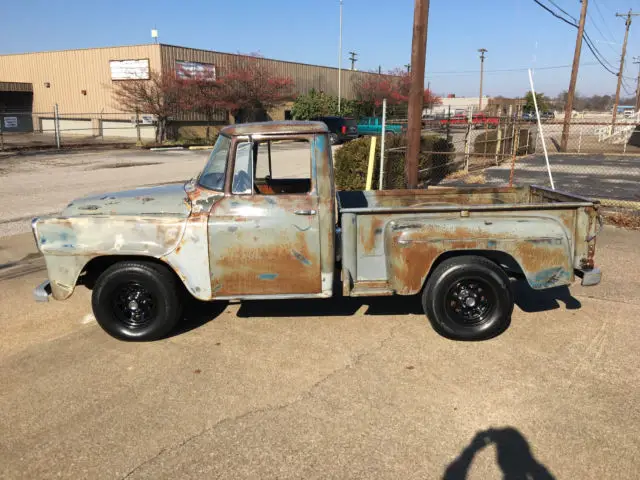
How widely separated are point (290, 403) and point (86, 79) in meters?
37.5

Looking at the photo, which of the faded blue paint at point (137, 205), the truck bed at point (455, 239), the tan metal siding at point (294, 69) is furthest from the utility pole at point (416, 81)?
the tan metal siding at point (294, 69)

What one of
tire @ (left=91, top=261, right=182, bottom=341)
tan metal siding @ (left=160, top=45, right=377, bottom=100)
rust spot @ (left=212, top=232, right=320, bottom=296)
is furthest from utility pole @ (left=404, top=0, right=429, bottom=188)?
tan metal siding @ (left=160, top=45, right=377, bottom=100)

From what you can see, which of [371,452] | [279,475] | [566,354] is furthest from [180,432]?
[566,354]

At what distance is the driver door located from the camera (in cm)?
444

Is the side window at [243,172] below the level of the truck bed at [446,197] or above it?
above

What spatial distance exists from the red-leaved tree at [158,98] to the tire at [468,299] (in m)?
28.3

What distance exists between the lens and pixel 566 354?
438 cm

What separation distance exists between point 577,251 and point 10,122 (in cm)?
3895

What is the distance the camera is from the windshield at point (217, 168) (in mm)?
4598

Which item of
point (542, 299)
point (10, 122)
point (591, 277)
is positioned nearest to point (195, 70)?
point (10, 122)

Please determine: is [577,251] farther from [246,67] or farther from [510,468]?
[246,67]

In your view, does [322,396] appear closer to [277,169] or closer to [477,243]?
[477,243]

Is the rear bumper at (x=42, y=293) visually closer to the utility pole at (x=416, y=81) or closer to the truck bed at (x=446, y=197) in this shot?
the truck bed at (x=446, y=197)

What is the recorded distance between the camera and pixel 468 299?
4629 mm
